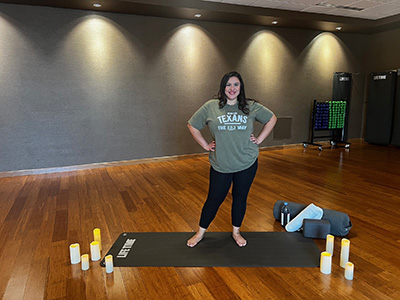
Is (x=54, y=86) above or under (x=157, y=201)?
above

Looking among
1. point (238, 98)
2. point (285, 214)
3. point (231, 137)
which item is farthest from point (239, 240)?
point (238, 98)

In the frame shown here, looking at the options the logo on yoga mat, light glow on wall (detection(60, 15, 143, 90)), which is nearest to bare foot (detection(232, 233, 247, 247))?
the logo on yoga mat

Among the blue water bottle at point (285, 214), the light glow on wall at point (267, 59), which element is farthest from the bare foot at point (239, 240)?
the light glow on wall at point (267, 59)

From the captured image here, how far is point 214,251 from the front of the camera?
2.13 meters

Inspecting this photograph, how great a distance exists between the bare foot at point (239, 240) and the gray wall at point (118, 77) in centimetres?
314

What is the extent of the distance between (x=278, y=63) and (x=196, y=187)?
354 centimetres

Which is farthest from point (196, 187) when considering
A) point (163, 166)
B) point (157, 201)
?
point (163, 166)

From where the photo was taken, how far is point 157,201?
319 centimetres

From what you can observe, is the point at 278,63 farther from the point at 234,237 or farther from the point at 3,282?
the point at 3,282

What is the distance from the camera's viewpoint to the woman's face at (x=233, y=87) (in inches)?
77.2

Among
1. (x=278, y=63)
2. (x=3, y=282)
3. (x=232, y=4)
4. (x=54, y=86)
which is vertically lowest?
(x=3, y=282)

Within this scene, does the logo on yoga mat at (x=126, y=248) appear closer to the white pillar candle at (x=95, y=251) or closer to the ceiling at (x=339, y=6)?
the white pillar candle at (x=95, y=251)

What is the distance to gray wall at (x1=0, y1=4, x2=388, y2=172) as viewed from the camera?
4.23 meters

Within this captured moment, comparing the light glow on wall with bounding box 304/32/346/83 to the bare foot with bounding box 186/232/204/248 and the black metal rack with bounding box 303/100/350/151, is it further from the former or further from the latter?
the bare foot with bounding box 186/232/204/248
